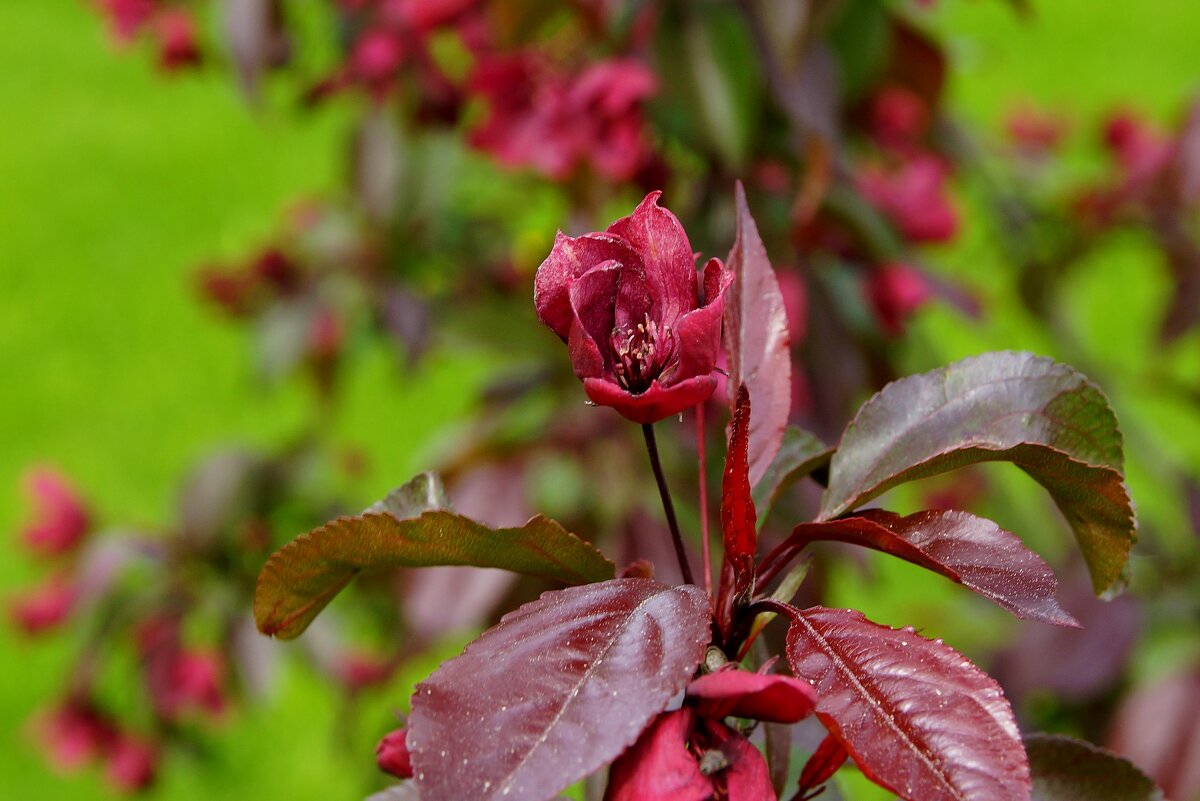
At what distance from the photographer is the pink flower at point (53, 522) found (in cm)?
190

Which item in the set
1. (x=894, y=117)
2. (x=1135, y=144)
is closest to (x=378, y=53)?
(x=894, y=117)

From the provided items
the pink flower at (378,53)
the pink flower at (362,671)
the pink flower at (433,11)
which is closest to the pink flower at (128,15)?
the pink flower at (378,53)

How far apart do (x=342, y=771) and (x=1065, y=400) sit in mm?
2290

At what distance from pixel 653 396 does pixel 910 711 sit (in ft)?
0.45

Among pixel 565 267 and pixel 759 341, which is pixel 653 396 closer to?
pixel 565 267

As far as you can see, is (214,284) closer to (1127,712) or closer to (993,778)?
(1127,712)

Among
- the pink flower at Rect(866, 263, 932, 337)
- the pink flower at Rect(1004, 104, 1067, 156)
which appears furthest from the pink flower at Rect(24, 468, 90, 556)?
the pink flower at Rect(1004, 104, 1067, 156)

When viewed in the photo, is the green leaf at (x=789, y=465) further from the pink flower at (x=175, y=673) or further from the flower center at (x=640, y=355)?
the pink flower at (x=175, y=673)

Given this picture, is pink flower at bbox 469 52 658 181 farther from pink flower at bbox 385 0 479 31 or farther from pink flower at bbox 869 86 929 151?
pink flower at bbox 869 86 929 151

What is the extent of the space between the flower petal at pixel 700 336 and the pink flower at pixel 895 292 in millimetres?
922

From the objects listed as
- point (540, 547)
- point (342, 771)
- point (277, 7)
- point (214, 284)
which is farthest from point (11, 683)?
point (540, 547)

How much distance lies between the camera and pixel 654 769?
1.51ft

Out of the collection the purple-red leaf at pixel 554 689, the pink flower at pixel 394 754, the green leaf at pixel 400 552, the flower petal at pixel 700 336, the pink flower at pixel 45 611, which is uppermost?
the flower petal at pixel 700 336

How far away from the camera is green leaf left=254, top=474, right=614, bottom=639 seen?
506 mm
